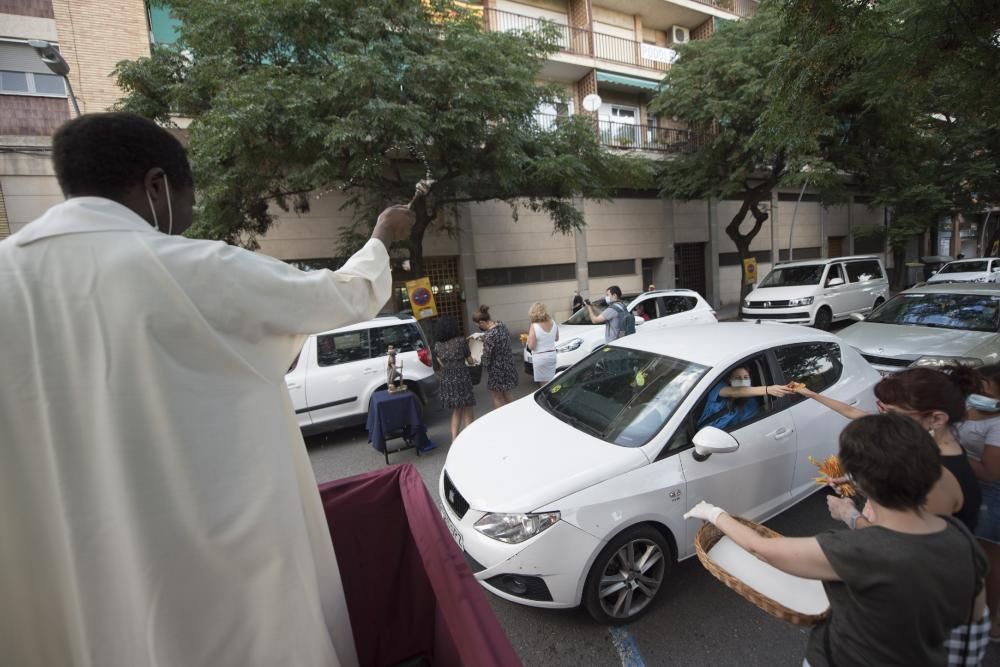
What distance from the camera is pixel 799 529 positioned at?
3461 mm

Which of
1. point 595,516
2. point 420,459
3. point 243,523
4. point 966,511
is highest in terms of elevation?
point 243,523

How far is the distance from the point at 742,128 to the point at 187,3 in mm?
→ 13650

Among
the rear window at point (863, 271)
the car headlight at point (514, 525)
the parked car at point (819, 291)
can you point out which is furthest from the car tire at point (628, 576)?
the rear window at point (863, 271)

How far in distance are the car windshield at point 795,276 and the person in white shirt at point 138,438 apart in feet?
47.2

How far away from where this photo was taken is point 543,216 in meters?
14.8

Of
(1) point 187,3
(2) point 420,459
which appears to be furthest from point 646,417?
→ (1) point 187,3

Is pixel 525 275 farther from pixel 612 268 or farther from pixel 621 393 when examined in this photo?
pixel 621 393

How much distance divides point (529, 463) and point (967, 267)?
850 inches

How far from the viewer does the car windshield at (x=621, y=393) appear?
9.68 ft

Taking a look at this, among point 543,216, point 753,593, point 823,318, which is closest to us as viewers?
point 753,593

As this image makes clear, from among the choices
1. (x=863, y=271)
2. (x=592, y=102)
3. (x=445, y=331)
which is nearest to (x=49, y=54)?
(x=445, y=331)

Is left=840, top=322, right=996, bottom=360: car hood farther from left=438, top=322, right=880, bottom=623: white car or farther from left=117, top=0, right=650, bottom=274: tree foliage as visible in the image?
left=117, top=0, right=650, bottom=274: tree foliage

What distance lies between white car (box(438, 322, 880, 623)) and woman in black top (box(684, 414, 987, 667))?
1.20 m

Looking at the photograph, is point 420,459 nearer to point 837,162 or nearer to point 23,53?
point 23,53
